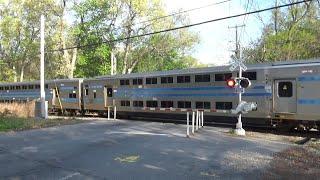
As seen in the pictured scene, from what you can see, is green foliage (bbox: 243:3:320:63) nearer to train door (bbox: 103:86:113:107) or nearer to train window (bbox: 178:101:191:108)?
train door (bbox: 103:86:113:107)

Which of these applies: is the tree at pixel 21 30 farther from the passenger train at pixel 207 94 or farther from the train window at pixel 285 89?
the train window at pixel 285 89

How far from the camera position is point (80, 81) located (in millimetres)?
36562

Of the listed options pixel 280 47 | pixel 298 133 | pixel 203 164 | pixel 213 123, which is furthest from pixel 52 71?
pixel 203 164

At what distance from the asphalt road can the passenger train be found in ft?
10.7

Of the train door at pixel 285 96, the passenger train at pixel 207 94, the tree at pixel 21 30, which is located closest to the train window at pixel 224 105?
the passenger train at pixel 207 94

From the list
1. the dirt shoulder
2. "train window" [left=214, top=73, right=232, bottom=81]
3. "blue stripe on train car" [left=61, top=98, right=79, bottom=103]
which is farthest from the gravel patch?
"blue stripe on train car" [left=61, top=98, right=79, bottom=103]

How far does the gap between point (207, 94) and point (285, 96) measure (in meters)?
5.16

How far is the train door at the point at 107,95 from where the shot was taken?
3294 centimetres

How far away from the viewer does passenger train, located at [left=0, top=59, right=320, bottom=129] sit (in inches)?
810

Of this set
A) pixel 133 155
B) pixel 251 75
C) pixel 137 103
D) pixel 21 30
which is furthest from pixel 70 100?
pixel 21 30

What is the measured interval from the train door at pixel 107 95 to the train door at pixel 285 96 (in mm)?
14231

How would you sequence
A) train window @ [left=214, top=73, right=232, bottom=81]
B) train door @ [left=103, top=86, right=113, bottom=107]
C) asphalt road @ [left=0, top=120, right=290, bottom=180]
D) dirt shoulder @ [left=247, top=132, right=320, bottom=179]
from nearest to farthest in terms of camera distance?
1. dirt shoulder @ [left=247, top=132, right=320, bottom=179]
2. asphalt road @ [left=0, top=120, right=290, bottom=180]
3. train window @ [left=214, top=73, right=232, bottom=81]
4. train door @ [left=103, top=86, right=113, bottom=107]

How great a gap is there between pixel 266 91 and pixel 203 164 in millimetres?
10433

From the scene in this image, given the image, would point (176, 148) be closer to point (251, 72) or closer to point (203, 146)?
point (203, 146)
